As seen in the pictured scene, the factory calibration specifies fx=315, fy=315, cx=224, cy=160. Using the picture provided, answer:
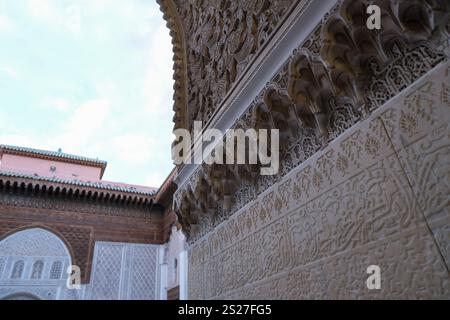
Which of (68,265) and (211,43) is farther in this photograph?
(68,265)

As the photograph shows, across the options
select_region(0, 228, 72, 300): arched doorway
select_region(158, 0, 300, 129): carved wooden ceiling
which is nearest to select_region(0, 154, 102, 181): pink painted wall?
select_region(0, 228, 72, 300): arched doorway

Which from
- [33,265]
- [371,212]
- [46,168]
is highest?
[46,168]

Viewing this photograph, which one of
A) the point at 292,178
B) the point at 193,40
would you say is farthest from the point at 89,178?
the point at 292,178

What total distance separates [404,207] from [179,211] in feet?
5.55

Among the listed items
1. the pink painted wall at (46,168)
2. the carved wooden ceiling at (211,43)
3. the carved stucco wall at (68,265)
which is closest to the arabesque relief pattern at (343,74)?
the carved wooden ceiling at (211,43)

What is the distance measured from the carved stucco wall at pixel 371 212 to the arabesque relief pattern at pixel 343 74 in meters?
0.03

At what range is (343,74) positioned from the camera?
1041 millimetres

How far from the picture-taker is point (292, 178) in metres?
1.32

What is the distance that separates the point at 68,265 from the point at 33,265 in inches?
21.9

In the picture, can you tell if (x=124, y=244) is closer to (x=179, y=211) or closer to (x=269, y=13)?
(x=179, y=211)

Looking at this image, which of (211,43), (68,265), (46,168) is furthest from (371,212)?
(46,168)

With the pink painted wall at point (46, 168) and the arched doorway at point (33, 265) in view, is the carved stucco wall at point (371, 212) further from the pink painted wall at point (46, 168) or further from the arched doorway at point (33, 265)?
the pink painted wall at point (46, 168)

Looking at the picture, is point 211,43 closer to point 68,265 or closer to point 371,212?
point 371,212

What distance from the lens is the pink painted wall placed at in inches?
313
